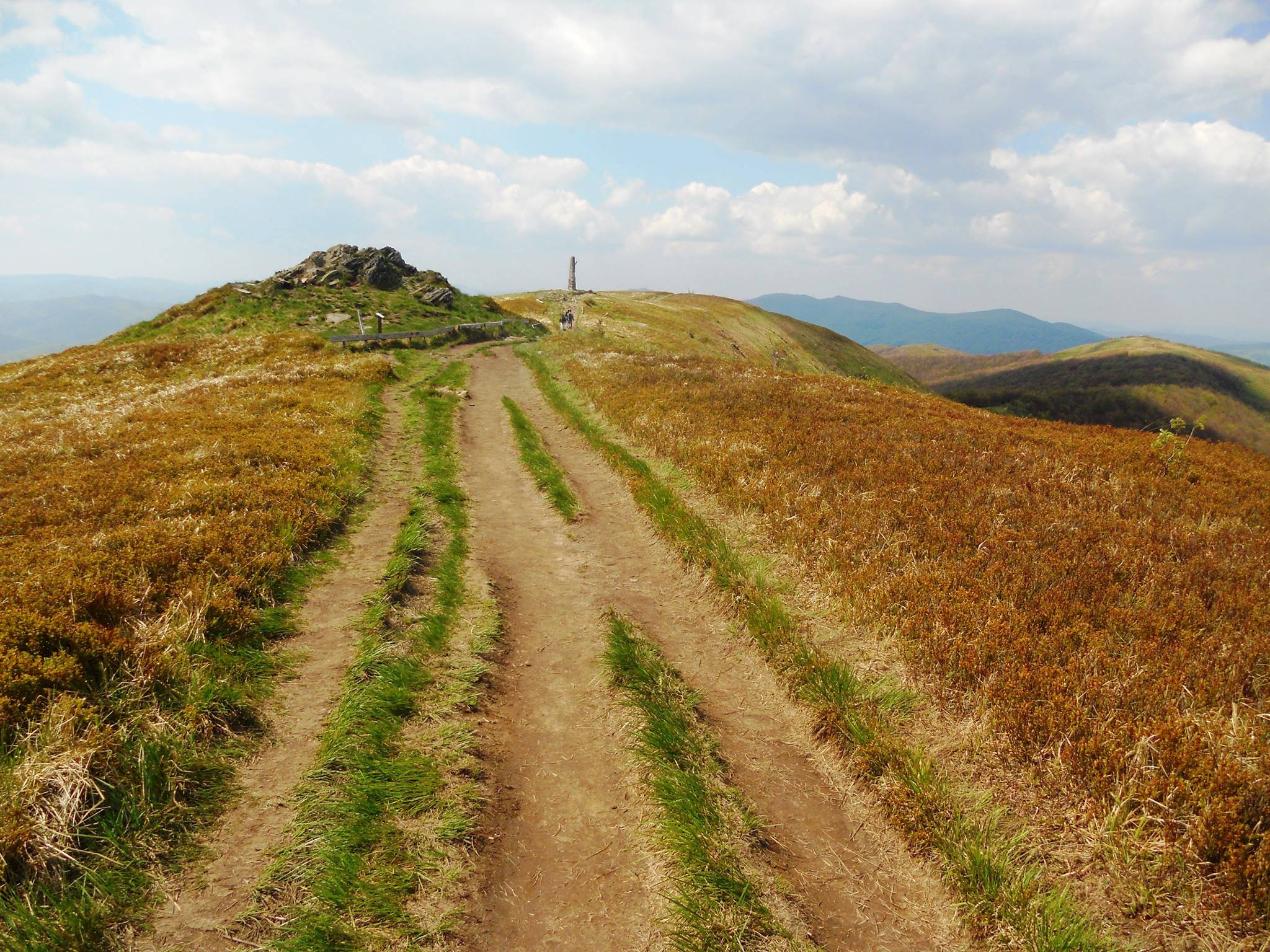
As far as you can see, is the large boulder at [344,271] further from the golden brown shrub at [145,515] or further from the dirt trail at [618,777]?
the dirt trail at [618,777]

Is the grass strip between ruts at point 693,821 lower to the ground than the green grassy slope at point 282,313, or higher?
lower

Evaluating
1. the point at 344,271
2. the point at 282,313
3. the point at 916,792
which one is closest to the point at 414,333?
the point at 282,313

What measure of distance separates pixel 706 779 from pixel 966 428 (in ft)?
51.0

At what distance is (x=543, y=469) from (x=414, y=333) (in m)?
31.1

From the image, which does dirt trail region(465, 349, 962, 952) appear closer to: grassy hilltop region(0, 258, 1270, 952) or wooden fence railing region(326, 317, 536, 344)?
grassy hilltop region(0, 258, 1270, 952)

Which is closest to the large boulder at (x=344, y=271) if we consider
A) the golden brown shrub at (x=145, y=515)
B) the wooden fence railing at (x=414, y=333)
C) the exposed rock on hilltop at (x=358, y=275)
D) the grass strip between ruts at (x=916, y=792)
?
the exposed rock on hilltop at (x=358, y=275)

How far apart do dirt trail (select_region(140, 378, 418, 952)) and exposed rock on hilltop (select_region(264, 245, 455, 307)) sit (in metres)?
48.2

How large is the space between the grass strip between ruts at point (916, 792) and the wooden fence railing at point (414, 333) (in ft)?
107

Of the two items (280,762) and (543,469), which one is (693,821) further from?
(543,469)

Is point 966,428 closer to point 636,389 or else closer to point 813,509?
point 813,509

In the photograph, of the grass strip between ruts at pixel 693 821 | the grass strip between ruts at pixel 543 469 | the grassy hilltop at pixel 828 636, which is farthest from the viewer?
the grass strip between ruts at pixel 543 469

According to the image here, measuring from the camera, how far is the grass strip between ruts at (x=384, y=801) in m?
4.18

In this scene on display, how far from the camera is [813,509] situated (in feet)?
36.4

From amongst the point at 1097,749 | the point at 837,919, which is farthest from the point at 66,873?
the point at 1097,749
